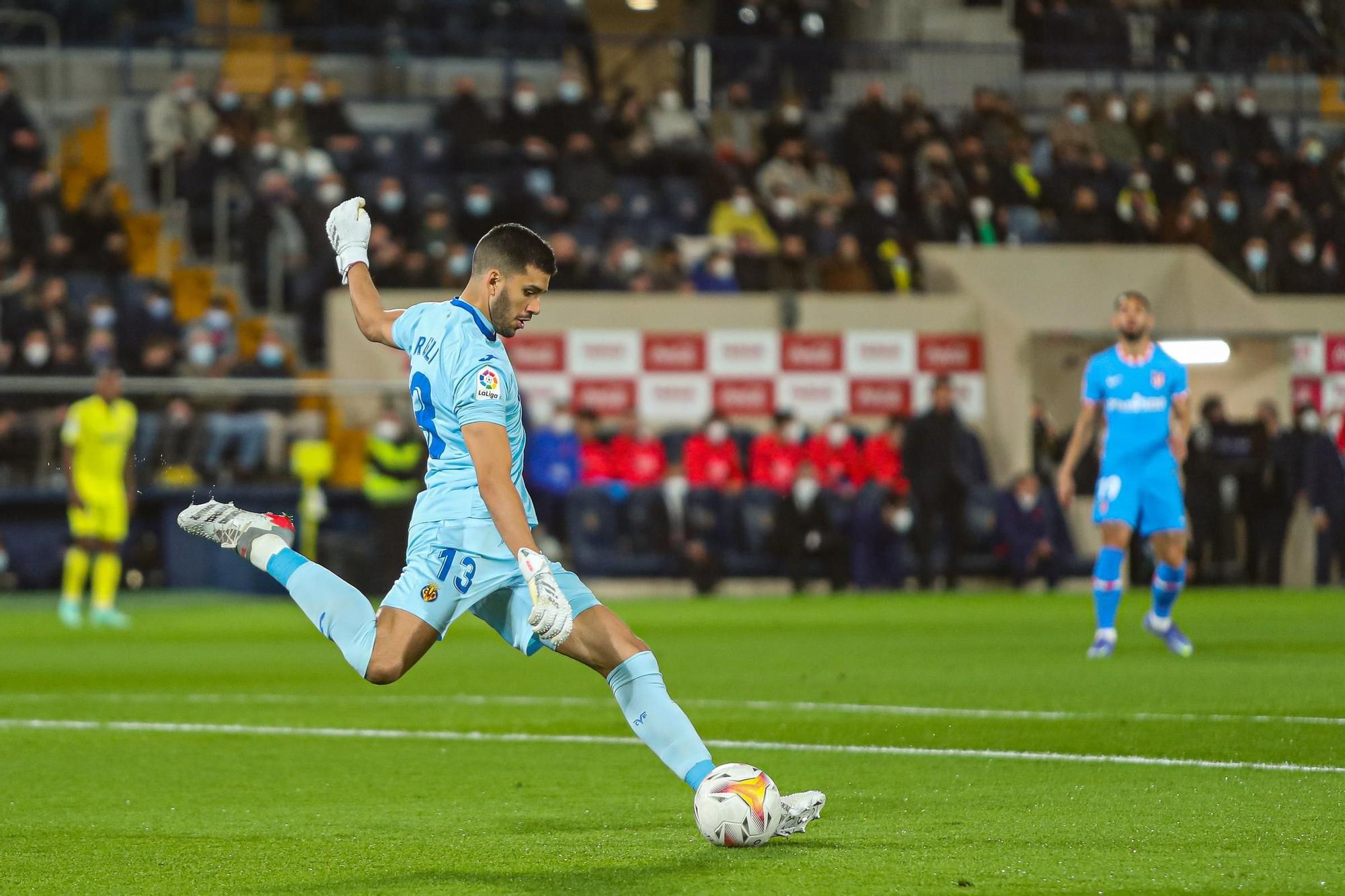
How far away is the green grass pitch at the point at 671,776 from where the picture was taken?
5.66 meters

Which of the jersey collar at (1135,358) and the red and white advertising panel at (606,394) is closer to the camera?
the jersey collar at (1135,358)

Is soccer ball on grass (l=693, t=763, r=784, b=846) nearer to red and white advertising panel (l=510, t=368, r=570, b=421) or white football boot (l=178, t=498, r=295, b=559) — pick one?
white football boot (l=178, t=498, r=295, b=559)

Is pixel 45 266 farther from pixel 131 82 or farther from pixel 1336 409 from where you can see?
pixel 1336 409

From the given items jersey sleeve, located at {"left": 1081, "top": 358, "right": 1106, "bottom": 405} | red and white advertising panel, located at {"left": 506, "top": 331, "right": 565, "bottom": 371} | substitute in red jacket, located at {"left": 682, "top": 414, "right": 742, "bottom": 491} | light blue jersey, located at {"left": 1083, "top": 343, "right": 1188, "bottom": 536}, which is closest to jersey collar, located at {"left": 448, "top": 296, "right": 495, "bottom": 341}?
light blue jersey, located at {"left": 1083, "top": 343, "right": 1188, "bottom": 536}

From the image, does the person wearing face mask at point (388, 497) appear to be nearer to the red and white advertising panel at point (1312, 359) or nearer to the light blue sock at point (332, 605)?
the red and white advertising panel at point (1312, 359)

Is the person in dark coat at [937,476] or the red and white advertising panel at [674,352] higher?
the red and white advertising panel at [674,352]

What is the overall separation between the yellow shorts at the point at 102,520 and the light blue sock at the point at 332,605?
12.8 metres

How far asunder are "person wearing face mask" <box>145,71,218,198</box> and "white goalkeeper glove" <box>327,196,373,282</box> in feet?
61.7

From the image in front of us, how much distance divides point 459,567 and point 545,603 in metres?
0.57

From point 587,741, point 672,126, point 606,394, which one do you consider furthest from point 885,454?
point 587,741

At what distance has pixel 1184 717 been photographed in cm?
957

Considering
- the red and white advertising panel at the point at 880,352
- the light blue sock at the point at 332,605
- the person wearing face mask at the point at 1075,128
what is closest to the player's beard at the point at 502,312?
the light blue sock at the point at 332,605

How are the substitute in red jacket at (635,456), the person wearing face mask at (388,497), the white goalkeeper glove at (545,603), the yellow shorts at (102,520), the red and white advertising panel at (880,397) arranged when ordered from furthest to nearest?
1. the red and white advertising panel at (880,397)
2. the substitute in red jacket at (635,456)
3. the person wearing face mask at (388,497)
4. the yellow shorts at (102,520)
5. the white goalkeeper glove at (545,603)

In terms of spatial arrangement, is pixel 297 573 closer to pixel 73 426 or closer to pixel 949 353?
pixel 73 426
